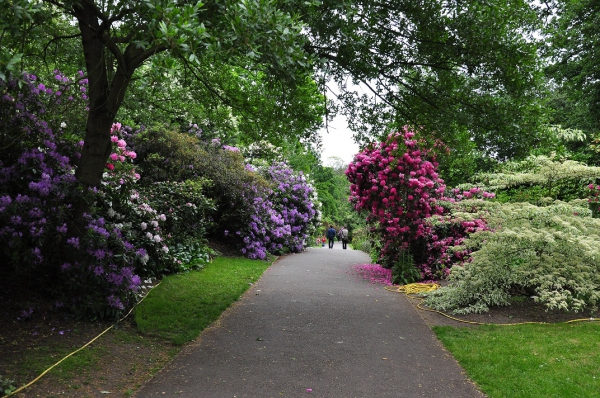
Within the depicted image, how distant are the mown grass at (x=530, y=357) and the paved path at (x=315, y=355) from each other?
237 millimetres

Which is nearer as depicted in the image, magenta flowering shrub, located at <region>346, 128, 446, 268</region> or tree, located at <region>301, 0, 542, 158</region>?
tree, located at <region>301, 0, 542, 158</region>

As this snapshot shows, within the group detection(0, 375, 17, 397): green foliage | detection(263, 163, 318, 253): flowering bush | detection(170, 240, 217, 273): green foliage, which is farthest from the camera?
detection(263, 163, 318, 253): flowering bush

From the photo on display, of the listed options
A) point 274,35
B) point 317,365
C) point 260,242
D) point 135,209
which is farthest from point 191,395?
point 260,242

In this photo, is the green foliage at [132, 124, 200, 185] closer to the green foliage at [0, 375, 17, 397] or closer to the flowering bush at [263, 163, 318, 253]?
the flowering bush at [263, 163, 318, 253]

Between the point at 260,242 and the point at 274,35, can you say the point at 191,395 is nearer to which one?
the point at 274,35

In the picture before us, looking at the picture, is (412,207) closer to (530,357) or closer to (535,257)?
(535,257)

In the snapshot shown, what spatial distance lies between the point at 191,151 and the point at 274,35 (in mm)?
8170

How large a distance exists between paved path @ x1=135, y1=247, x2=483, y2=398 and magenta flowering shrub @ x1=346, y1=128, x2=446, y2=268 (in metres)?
2.81

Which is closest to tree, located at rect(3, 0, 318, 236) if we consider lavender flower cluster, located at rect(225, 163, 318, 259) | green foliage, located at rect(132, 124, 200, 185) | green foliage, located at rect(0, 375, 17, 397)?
green foliage, located at rect(0, 375, 17, 397)

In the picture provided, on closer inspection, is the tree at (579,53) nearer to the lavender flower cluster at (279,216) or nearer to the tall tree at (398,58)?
the tall tree at (398,58)

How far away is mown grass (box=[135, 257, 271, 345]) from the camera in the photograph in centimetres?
574

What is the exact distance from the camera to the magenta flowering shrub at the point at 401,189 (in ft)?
34.0

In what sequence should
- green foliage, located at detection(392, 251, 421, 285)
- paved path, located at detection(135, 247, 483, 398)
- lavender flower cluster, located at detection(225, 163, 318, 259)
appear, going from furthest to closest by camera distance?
lavender flower cluster, located at detection(225, 163, 318, 259), green foliage, located at detection(392, 251, 421, 285), paved path, located at detection(135, 247, 483, 398)

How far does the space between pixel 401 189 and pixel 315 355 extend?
641cm
